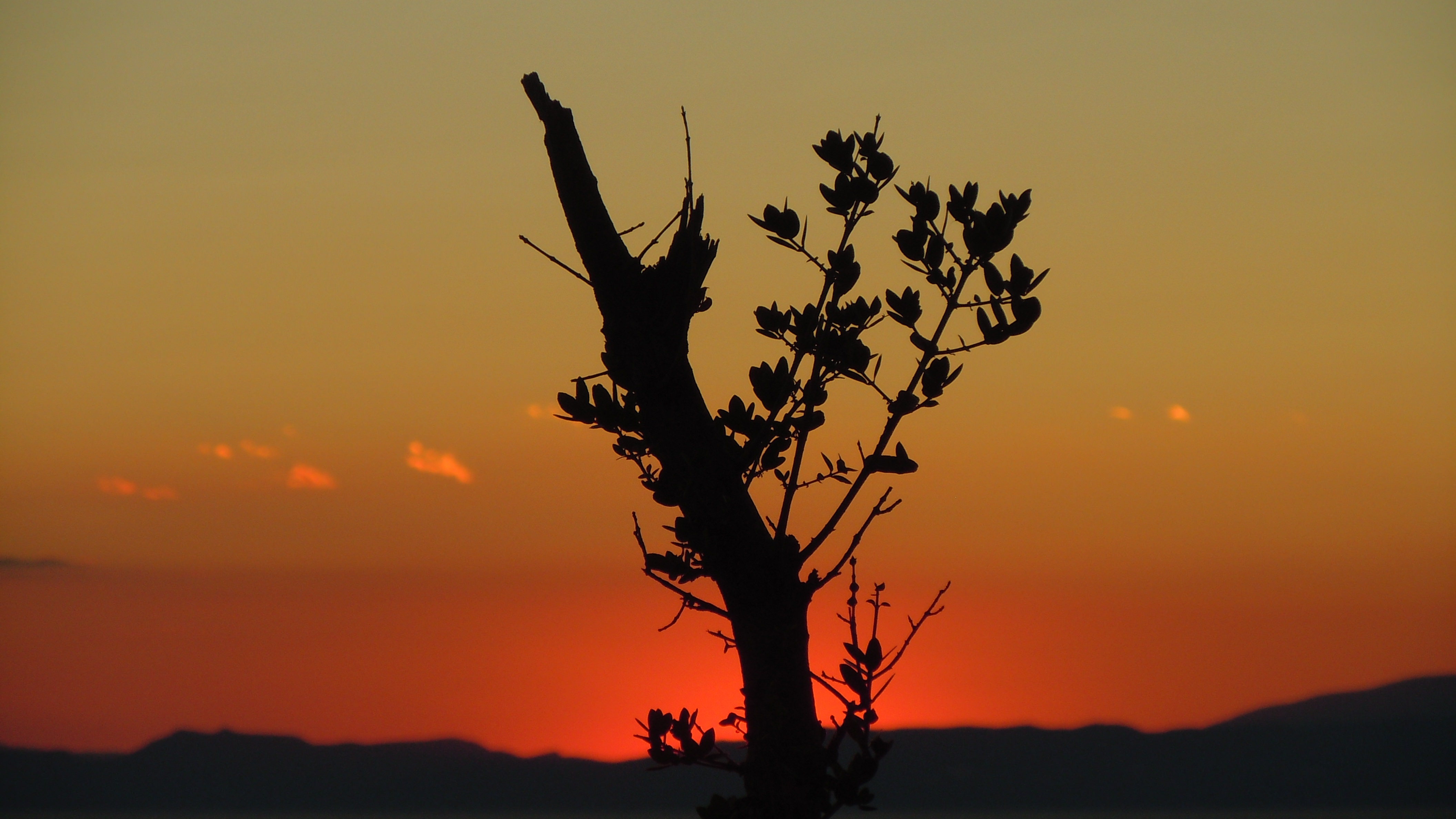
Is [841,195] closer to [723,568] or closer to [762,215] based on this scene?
[762,215]

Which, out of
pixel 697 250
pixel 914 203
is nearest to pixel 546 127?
pixel 697 250

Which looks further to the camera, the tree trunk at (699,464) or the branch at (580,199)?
the branch at (580,199)

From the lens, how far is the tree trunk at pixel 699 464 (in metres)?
5.89

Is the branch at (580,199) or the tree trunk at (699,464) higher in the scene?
the branch at (580,199)

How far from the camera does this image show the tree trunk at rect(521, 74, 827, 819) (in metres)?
5.89

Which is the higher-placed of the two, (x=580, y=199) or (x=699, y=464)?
(x=580, y=199)

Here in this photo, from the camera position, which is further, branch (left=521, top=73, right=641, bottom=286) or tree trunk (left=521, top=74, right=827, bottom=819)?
branch (left=521, top=73, right=641, bottom=286)

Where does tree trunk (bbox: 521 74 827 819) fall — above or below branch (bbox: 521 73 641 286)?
below

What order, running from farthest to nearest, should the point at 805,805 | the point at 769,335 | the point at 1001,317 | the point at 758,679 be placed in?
the point at 769,335, the point at 1001,317, the point at 758,679, the point at 805,805

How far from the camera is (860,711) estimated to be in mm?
5926

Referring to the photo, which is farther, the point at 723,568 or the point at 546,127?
the point at 546,127

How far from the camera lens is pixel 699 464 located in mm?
6117

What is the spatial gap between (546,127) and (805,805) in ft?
12.7

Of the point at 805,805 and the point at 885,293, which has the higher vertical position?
the point at 885,293
